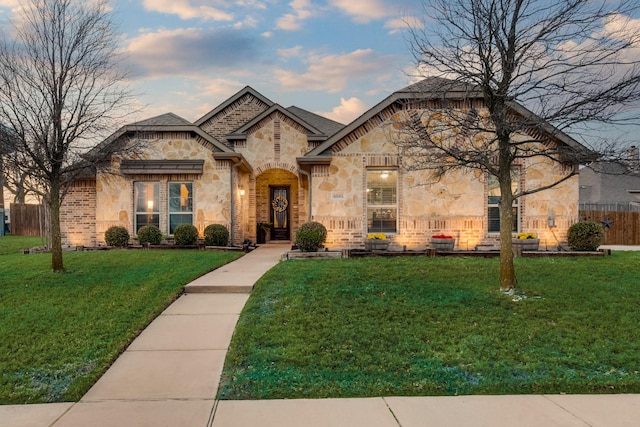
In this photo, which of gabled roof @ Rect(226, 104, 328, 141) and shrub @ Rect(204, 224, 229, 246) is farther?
gabled roof @ Rect(226, 104, 328, 141)

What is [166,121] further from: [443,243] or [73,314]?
[443,243]

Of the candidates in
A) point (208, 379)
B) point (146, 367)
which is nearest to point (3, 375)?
point (146, 367)

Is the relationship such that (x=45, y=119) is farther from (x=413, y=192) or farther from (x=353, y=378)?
(x=413, y=192)

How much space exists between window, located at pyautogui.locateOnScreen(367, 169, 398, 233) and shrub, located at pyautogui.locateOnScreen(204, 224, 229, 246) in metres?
5.27

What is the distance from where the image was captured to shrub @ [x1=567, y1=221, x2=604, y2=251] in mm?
12508

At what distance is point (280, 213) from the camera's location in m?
19.5

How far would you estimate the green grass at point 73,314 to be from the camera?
4406mm

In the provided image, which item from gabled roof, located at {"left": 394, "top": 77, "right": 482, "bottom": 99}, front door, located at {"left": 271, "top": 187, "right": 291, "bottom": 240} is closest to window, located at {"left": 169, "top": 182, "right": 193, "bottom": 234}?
front door, located at {"left": 271, "top": 187, "right": 291, "bottom": 240}

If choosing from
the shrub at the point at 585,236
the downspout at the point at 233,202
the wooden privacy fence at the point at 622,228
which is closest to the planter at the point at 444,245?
the shrub at the point at 585,236

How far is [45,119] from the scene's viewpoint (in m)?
9.06

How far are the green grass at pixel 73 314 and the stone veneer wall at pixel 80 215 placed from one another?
4.14 metres

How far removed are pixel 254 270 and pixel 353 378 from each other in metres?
6.29

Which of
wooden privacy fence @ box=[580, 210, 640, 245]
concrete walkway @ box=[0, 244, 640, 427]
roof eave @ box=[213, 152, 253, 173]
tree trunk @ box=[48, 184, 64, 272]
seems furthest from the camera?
wooden privacy fence @ box=[580, 210, 640, 245]

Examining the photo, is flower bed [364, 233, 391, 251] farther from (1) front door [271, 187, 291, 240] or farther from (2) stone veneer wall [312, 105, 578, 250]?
(1) front door [271, 187, 291, 240]
